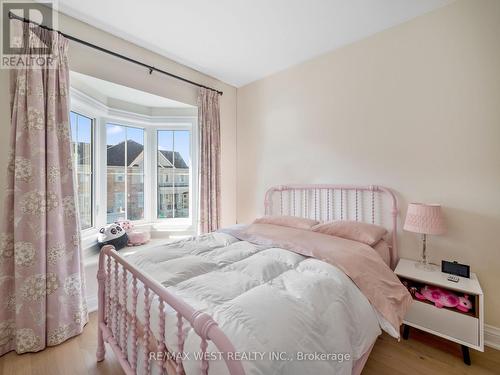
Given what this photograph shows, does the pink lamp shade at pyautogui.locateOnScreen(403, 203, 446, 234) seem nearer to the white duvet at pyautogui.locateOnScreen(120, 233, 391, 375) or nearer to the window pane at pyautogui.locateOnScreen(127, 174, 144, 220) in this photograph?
the white duvet at pyautogui.locateOnScreen(120, 233, 391, 375)

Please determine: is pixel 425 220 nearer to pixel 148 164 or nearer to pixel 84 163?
pixel 148 164

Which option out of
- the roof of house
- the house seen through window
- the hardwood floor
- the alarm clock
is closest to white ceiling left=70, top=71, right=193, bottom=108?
the house seen through window

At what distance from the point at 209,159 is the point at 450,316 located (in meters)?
2.79

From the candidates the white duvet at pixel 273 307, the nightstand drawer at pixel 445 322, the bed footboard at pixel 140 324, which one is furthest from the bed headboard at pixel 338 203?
the bed footboard at pixel 140 324

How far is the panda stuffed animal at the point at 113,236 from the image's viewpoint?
107 inches

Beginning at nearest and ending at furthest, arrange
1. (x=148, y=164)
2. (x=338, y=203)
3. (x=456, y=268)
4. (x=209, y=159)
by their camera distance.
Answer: (x=456, y=268) → (x=338, y=203) → (x=209, y=159) → (x=148, y=164)

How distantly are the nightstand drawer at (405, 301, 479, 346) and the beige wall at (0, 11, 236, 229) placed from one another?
2.43 m

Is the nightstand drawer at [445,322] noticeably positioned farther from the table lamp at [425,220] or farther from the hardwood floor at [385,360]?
the table lamp at [425,220]

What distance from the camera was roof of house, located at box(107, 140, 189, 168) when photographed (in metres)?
3.09

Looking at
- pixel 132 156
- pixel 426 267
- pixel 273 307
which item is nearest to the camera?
pixel 273 307

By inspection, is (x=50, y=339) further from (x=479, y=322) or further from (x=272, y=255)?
(x=479, y=322)

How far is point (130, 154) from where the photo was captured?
327 centimetres

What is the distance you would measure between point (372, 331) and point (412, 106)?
191 cm

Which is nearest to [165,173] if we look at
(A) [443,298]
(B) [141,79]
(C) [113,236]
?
(C) [113,236]
